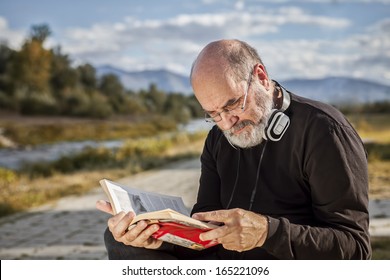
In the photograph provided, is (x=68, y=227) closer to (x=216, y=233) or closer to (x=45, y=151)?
(x=45, y=151)

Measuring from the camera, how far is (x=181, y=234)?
1.51 metres

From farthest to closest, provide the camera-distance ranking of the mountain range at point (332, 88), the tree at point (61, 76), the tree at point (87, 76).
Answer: the tree at point (87, 76) → the tree at point (61, 76) → the mountain range at point (332, 88)

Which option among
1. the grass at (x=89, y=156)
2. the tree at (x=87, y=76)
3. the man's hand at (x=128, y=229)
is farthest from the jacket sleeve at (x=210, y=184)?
the tree at (x=87, y=76)

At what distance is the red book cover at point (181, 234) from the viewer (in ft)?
4.83

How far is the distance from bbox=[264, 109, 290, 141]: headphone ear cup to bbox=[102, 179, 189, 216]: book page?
0.38 meters

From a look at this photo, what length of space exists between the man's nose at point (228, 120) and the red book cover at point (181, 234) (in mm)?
334

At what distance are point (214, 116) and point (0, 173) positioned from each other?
402 cm

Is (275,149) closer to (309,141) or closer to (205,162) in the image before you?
(309,141)

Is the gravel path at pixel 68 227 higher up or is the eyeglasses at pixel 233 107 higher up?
the eyeglasses at pixel 233 107

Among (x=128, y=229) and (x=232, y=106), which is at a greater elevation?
(x=232, y=106)

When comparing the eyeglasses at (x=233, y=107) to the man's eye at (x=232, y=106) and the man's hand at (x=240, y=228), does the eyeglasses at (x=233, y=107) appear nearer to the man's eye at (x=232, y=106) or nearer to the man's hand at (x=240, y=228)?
the man's eye at (x=232, y=106)

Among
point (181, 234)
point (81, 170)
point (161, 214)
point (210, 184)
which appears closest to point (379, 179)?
point (81, 170)

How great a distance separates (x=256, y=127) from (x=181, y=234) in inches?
14.4
